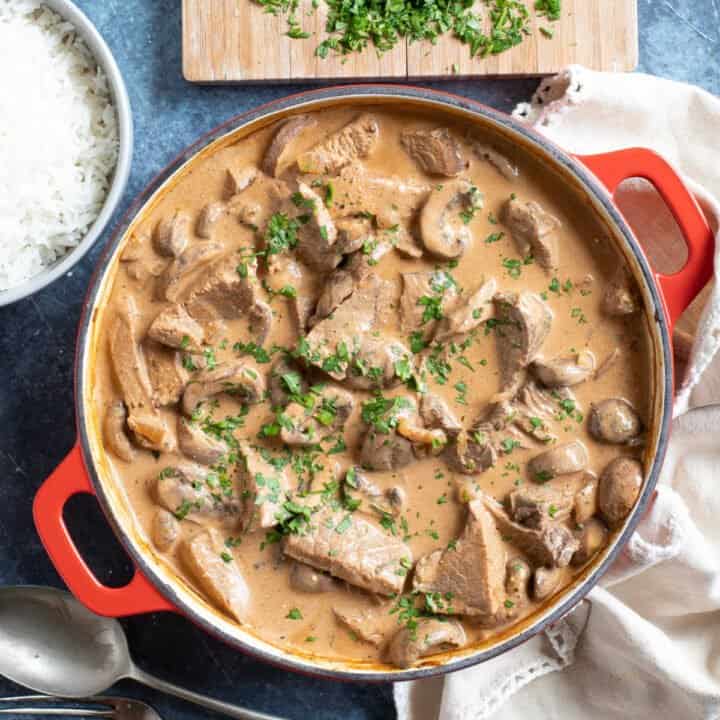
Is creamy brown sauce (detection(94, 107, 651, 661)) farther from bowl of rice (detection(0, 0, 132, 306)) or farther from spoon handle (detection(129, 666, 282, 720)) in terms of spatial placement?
spoon handle (detection(129, 666, 282, 720))

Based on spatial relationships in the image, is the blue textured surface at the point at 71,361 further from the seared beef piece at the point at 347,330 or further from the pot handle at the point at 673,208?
the seared beef piece at the point at 347,330

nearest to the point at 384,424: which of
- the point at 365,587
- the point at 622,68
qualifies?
the point at 365,587

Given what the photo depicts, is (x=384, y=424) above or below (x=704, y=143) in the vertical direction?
below

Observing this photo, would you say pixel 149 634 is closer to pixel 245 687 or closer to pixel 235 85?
pixel 245 687

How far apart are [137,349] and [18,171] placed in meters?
0.83

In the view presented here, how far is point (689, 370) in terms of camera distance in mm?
3719

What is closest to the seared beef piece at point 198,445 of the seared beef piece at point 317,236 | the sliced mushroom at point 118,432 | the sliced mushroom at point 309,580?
the sliced mushroom at point 118,432

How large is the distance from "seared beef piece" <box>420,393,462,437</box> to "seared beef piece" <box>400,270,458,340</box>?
0.76 feet

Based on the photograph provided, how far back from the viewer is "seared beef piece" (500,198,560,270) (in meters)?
3.46

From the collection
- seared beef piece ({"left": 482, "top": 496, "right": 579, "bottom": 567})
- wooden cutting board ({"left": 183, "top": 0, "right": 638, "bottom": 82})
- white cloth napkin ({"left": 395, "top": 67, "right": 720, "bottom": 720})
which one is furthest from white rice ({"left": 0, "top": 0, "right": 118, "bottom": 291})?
seared beef piece ({"left": 482, "top": 496, "right": 579, "bottom": 567})

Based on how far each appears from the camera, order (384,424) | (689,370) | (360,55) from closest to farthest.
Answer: (384,424) → (689,370) → (360,55)

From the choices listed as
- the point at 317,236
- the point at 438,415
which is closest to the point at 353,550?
the point at 438,415

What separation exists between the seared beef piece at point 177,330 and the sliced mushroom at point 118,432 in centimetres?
28

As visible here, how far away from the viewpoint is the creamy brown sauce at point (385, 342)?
3512mm
